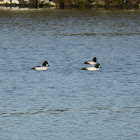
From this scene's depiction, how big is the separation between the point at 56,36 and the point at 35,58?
22383 mm

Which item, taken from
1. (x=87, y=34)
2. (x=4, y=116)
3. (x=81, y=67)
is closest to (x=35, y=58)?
(x=81, y=67)

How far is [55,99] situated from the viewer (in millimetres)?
27641

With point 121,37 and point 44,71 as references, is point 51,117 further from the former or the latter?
point 121,37

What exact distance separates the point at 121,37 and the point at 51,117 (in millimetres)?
43202

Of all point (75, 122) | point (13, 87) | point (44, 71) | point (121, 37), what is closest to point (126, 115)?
point (75, 122)

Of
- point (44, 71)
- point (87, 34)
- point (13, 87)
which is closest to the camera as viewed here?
point (13, 87)

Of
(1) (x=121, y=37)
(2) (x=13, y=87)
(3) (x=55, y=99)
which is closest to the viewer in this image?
(3) (x=55, y=99)

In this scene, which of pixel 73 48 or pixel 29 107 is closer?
pixel 29 107

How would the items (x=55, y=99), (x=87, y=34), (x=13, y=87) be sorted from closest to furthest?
(x=55, y=99), (x=13, y=87), (x=87, y=34)

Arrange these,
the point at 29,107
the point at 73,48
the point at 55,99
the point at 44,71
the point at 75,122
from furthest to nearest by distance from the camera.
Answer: the point at 73,48 → the point at 44,71 → the point at 55,99 → the point at 29,107 → the point at 75,122

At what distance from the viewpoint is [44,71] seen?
37.7 meters

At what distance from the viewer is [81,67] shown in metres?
39.4

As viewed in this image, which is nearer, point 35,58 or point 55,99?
point 55,99

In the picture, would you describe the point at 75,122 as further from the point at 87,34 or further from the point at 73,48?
the point at 87,34
